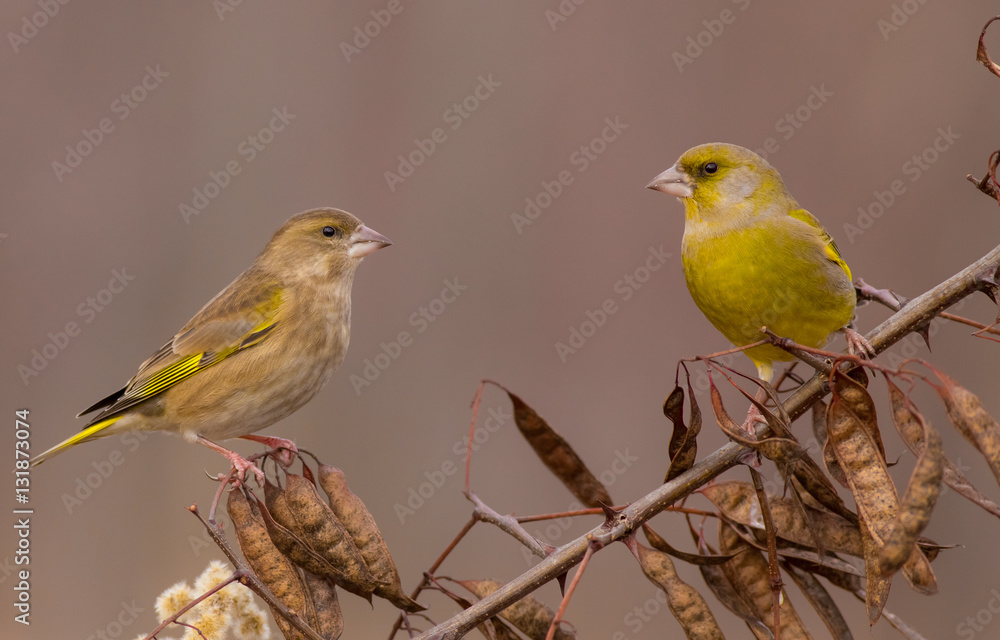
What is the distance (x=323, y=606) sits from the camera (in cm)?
202

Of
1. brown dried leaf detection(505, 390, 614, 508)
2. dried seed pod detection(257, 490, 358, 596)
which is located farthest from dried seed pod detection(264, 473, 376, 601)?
brown dried leaf detection(505, 390, 614, 508)

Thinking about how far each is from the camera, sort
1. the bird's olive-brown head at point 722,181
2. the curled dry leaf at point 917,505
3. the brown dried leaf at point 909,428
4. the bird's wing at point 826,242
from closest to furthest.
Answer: the curled dry leaf at point 917,505 → the brown dried leaf at point 909,428 → the bird's wing at point 826,242 → the bird's olive-brown head at point 722,181

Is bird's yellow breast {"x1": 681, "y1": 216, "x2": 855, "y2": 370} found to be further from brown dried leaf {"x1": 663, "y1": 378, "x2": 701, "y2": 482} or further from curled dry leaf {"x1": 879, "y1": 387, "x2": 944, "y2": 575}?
curled dry leaf {"x1": 879, "y1": 387, "x2": 944, "y2": 575}

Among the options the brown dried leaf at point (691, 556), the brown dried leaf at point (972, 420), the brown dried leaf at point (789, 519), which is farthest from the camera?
the brown dried leaf at point (789, 519)

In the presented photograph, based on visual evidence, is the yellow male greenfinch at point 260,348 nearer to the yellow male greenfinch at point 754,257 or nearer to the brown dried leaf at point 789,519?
the yellow male greenfinch at point 754,257

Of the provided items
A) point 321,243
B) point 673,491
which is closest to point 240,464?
point 673,491

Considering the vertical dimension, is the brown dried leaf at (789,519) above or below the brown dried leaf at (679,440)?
below

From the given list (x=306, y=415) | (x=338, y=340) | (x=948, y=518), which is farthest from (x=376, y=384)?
(x=948, y=518)

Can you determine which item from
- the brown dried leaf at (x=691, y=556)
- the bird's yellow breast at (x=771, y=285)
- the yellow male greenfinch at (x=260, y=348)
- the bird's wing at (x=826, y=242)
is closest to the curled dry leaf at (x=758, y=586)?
the brown dried leaf at (x=691, y=556)

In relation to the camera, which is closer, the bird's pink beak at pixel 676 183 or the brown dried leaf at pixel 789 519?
the brown dried leaf at pixel 789 519

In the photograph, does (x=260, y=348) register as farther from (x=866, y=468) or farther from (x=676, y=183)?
(x=866, y=468)

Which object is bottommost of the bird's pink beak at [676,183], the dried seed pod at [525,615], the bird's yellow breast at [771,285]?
the dried seed pod at [525,615]

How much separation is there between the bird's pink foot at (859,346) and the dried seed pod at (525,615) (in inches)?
38.0

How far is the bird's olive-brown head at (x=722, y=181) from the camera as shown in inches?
122
